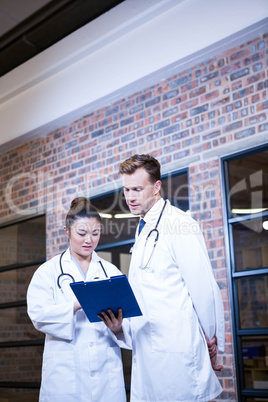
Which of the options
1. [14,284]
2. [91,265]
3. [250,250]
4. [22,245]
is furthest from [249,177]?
[91,265]

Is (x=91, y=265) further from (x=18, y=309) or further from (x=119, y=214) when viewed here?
(x=119, y=214)

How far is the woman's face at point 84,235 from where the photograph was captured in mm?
2967

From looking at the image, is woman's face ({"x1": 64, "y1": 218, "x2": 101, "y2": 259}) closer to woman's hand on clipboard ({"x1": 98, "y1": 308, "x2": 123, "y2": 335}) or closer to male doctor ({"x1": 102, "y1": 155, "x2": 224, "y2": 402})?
male doctor ({"x1": 102, "y1": 155, "x2": 224, "y2": 402})

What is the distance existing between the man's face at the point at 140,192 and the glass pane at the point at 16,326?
13.2 feet

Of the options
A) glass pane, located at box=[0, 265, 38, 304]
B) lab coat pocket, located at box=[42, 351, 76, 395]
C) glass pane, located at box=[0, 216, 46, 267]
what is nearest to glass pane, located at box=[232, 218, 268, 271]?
glass pane, located at box=[0, 216, 46, 267]

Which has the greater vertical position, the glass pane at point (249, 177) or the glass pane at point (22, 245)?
the glass pane at point (249, 177)

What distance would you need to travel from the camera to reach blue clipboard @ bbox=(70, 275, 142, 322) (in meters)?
2.36

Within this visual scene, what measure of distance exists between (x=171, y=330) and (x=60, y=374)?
77cm

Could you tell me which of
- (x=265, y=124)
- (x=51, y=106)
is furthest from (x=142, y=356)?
(x=51, y=106)

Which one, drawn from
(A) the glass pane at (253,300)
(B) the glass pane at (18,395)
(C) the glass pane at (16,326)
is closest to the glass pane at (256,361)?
(A) the glass pane at (253,300)

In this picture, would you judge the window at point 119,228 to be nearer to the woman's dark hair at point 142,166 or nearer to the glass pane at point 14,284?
the glass pane at point 14,284

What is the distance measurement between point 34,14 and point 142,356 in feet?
12.3

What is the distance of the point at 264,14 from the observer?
3.72 meters

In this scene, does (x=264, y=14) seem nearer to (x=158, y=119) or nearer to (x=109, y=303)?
(x=158, y=119)
